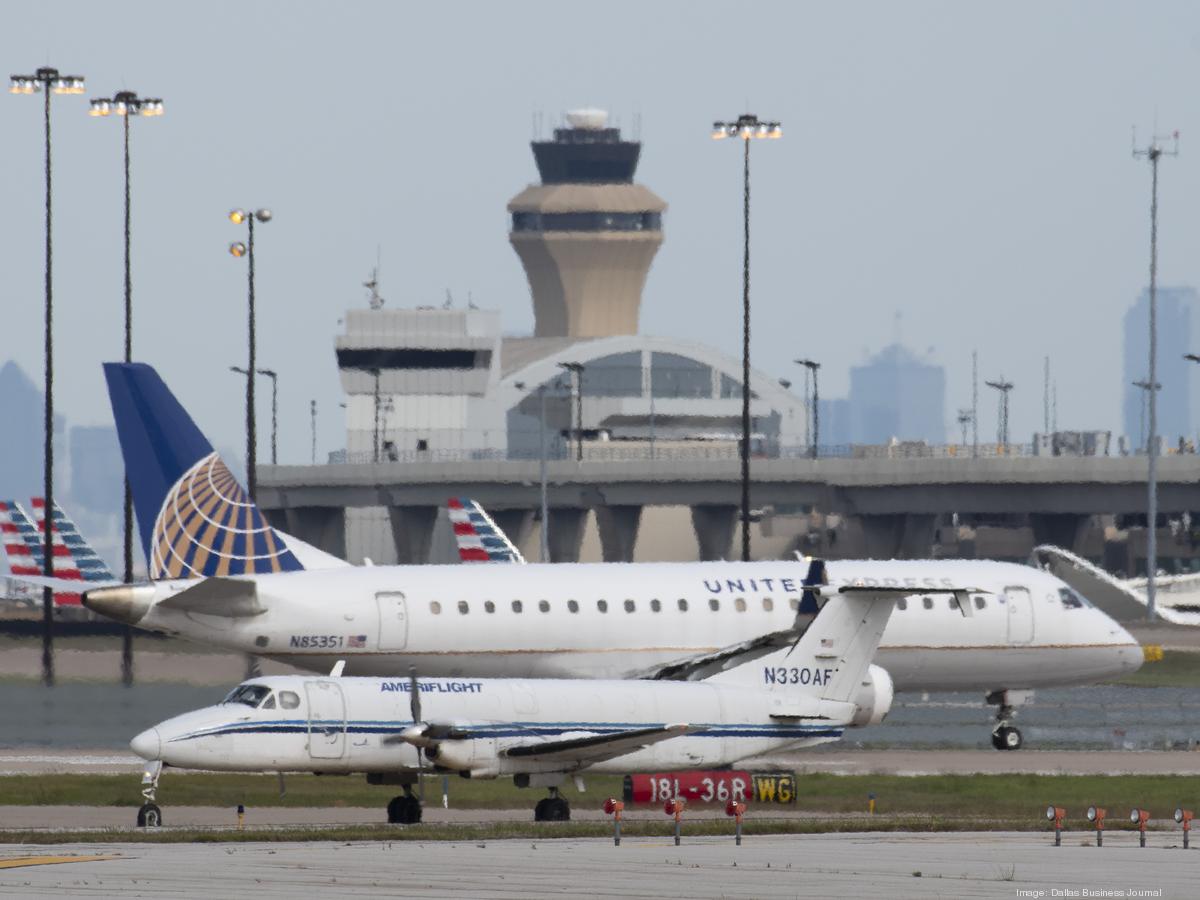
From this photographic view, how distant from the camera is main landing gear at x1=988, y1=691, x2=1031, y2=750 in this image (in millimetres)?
54906

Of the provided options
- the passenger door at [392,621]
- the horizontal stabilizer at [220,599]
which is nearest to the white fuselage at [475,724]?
the passenger door at [392,621]

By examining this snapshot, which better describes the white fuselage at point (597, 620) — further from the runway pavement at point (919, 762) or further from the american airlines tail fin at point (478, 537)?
the american airlines tail fin at point (478, 537)

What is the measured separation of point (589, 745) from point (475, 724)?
5.96ft

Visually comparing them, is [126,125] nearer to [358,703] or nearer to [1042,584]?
[1042,584]

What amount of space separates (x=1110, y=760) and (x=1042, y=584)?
5415mm

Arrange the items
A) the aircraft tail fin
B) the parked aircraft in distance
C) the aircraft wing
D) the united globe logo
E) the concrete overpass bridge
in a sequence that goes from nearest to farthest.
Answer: the aircraft wing
the aircraft tail fin
the united globe logo
the parked aircraft in distance
the concrete overpass bridge

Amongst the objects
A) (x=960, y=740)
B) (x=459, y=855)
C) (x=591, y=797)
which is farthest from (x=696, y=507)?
(x=459, y=855)

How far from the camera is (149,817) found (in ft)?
127

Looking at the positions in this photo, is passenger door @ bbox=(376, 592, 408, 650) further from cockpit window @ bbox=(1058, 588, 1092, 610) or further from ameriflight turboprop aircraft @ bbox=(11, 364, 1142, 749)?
cockpit window @ bbox=(1058, 588, 1092, 610)

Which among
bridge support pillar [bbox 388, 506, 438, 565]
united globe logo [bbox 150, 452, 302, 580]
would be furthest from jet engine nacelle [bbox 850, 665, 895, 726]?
bridge support pillar [bbox 388, 506, 438, 565]

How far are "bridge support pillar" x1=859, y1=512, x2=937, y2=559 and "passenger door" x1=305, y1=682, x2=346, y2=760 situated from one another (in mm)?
110018

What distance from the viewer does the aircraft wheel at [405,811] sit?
39688 millimetres

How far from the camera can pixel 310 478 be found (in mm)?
163500

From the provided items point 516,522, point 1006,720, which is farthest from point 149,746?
point 516,522
